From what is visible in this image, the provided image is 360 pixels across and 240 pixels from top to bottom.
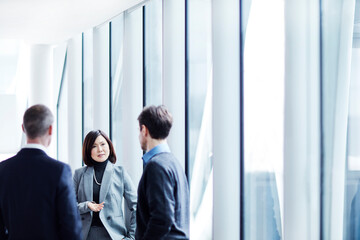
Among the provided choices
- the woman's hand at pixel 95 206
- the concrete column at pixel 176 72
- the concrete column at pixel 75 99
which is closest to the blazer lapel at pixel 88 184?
the woman's hand at pixel 95 206

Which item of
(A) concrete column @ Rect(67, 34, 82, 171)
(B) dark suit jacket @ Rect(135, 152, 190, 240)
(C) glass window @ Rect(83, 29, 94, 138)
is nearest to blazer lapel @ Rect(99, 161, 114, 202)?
(B) dark suit jacket @ Rect(135, 152, 190, 240)

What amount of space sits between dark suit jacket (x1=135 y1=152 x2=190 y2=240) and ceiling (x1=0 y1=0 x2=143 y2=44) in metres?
3.90

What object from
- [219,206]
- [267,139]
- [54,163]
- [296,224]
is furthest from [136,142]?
[54,163]

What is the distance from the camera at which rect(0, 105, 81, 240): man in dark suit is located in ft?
9.75

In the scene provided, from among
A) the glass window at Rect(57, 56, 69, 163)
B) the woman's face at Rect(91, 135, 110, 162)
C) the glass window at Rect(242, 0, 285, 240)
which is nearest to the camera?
the glass window at Rect(242, 0, 285, 240)

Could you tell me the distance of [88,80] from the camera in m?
9.57

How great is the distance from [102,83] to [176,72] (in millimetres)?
2973

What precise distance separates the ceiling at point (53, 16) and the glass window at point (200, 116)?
4.49 ft

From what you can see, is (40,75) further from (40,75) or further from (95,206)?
(95,206)

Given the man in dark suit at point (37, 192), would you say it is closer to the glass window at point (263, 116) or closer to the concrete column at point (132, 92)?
the glass window at point (263, 116)

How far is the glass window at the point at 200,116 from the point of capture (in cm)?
521

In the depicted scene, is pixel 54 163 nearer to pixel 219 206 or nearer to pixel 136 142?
pixel 219 206

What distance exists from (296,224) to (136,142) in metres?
3.65

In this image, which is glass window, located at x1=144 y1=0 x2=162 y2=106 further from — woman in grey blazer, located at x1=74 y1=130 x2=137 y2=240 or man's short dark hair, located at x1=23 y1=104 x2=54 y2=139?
man's short dark hair, located at x1=23 y1=104 x2=54 y2=139
